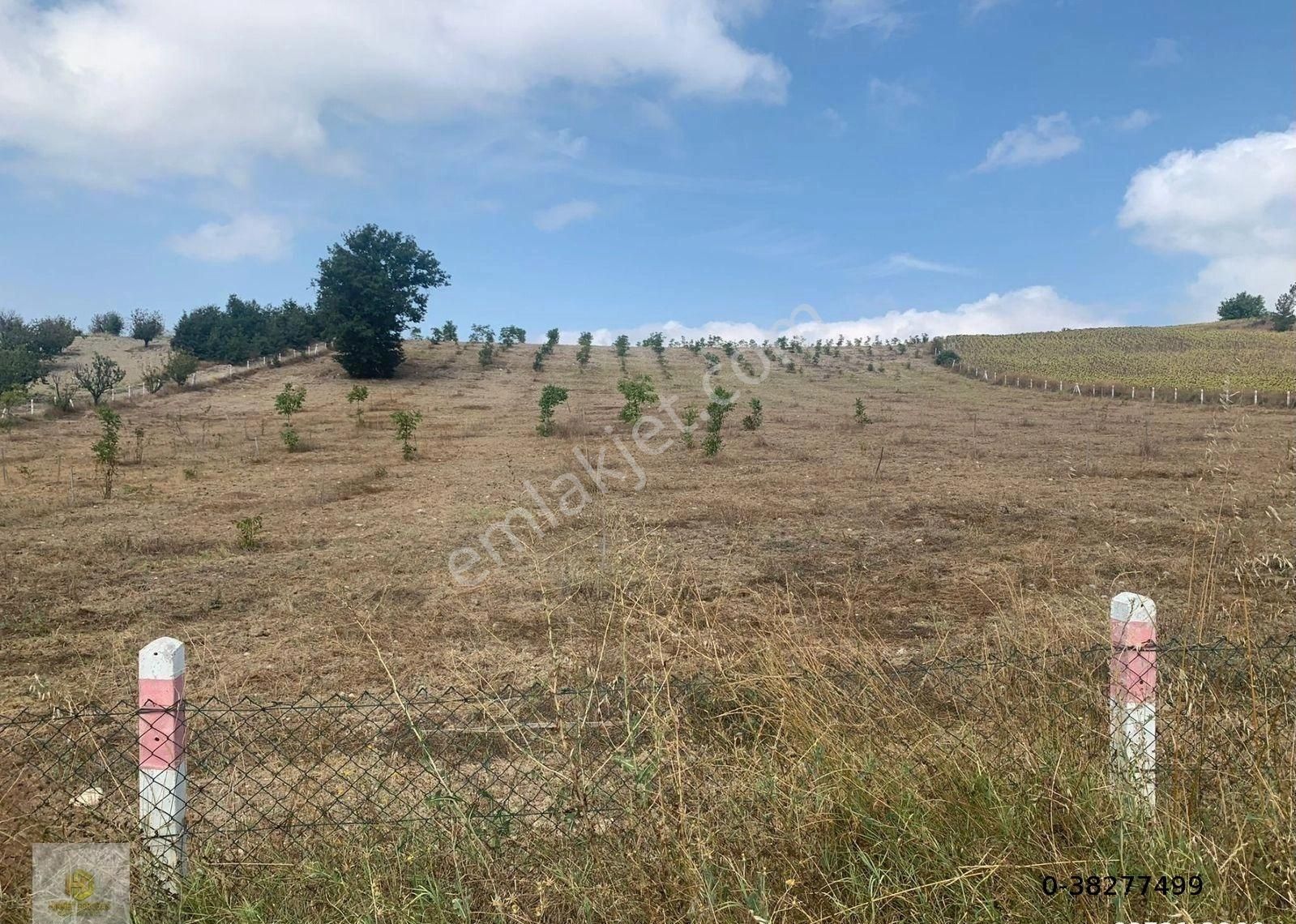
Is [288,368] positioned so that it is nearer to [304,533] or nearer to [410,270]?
[410,270]

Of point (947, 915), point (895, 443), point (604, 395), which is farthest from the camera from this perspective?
point (604, 395)

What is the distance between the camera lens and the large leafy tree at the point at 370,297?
29062mm

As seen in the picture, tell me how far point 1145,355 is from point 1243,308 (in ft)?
82.7

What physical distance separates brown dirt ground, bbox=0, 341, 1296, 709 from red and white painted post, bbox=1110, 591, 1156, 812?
0.26 metres

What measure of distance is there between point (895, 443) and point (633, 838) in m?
14.1

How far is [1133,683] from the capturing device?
2.27 meters

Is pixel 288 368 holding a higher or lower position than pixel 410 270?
lower

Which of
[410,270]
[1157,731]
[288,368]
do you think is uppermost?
[410,270]

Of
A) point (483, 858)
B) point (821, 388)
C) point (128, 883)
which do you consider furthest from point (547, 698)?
point (821, 388)

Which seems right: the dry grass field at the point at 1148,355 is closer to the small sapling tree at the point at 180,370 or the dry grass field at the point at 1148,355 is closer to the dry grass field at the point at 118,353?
the small sapling tree at the point at 180,370

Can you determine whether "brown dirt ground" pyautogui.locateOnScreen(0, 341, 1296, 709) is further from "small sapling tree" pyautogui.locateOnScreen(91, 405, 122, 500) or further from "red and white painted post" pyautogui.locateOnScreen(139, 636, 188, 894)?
"red and white painted post" pyautogui.locateOnScreen(139, 636, 188, 894)

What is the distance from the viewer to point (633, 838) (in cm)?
209

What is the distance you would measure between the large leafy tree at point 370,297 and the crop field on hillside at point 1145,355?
26369 mm
